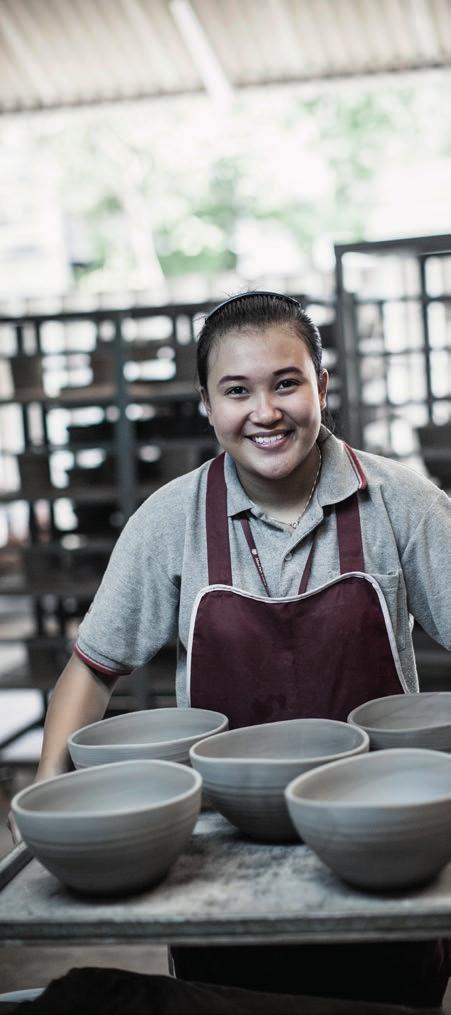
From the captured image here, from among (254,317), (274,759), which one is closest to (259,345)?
(254,317)

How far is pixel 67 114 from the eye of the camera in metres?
6.13

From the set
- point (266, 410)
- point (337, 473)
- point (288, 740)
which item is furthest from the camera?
point (337, 473)

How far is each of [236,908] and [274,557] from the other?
74 cm

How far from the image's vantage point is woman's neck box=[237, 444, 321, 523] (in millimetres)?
1790

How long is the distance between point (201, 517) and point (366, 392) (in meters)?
3.27

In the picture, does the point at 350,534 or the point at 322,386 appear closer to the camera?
the point at 350,534

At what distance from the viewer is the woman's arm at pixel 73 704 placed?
1731 mm

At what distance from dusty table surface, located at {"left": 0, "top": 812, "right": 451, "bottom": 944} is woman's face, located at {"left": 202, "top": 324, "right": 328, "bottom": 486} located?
647 mm

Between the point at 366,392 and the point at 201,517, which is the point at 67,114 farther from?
the point at 201,517

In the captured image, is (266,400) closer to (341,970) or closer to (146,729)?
(146,729)

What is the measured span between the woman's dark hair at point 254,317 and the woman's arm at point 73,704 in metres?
0.51

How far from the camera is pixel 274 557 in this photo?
1763mm

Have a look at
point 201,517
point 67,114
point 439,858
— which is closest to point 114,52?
point 67,114

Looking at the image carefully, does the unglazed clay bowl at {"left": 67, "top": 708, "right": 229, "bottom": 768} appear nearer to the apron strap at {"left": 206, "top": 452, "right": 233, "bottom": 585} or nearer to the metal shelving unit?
the apron strap at {"left": 206, "top": 452, "right": 233, "bottom": 585}
